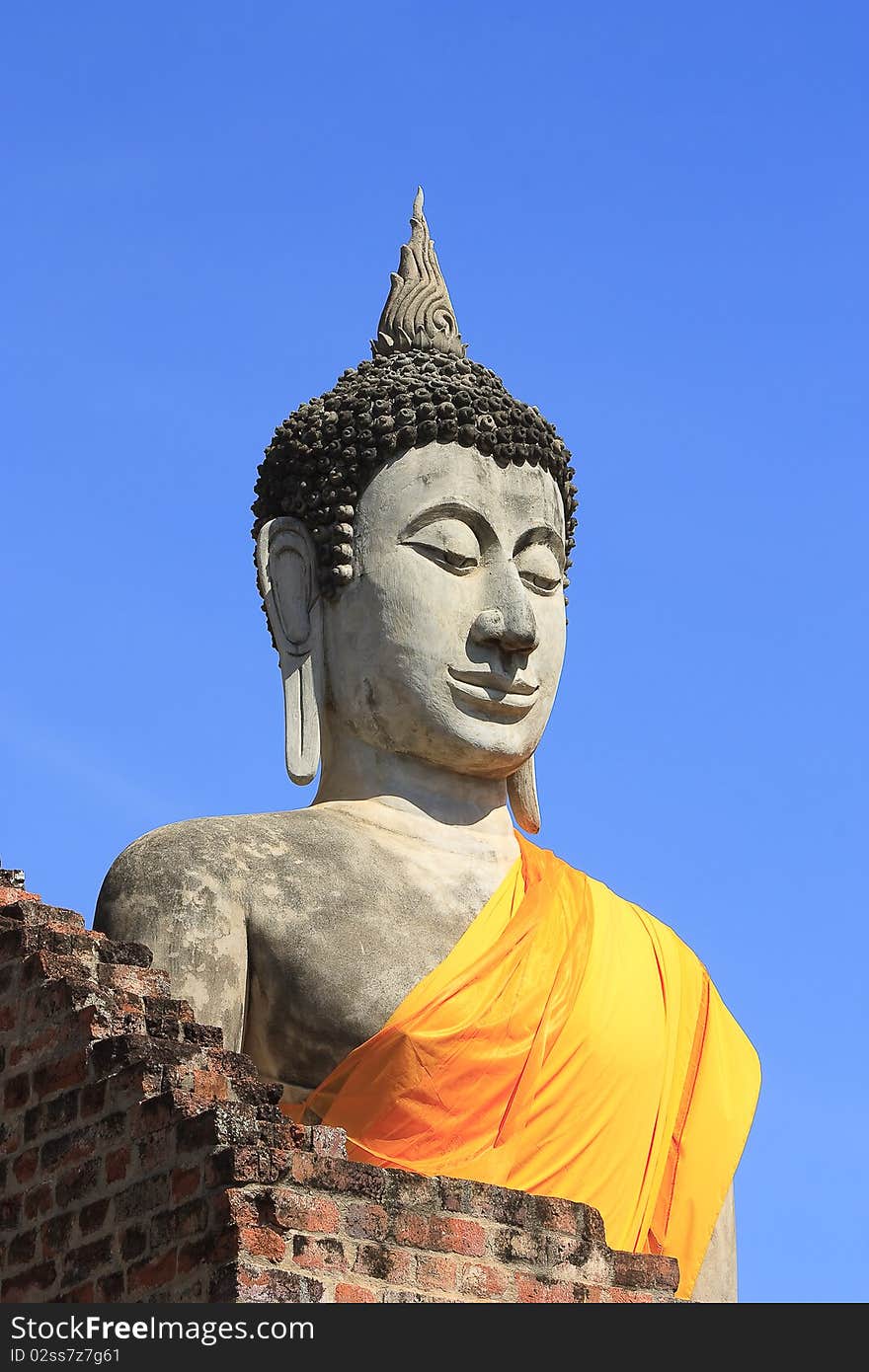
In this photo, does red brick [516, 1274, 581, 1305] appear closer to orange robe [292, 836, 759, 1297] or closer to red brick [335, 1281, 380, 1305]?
red brick [335, 1281, 380, 1305]

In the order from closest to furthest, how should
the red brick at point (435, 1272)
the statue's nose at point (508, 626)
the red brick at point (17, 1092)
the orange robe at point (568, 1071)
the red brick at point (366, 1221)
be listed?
the red brick at point (366, 1221) → the red brick at point (435, 1272) → the red brick at point (17, 1092) → the orange robe at point (568, 1071) → the statue's nose at point (508, 626)

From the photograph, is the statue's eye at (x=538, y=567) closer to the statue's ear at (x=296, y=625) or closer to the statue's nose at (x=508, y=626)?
the statue's nose at (x=508, y=626)

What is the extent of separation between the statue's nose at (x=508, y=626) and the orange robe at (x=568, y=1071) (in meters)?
→ 0.98

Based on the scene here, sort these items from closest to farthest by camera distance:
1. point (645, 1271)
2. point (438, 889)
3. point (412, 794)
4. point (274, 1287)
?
1. point (274, 1287)
2. point (645, 1271)
3. point (438, 889)
4. point (412, 794)

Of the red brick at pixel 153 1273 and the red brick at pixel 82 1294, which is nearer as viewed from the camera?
the red brick at pixel 153 1273

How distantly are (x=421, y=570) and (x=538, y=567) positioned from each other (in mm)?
573

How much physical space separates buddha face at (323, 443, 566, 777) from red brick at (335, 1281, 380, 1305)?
3.48 meters

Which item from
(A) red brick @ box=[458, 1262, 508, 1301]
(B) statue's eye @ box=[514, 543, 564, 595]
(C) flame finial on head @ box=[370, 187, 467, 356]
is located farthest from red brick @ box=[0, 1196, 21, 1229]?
(C) flame finial on head @ box=[370, 187, 467, 356]

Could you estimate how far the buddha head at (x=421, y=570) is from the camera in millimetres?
13016

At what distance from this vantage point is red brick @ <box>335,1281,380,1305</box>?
9.93 meters

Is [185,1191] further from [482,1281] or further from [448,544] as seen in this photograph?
[448,544]

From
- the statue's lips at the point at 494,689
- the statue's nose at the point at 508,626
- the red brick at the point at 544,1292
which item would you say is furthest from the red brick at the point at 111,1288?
the statue's nose at the point at 508,626

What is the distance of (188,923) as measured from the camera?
1221 cm

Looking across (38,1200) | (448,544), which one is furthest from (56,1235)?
(448,544)
